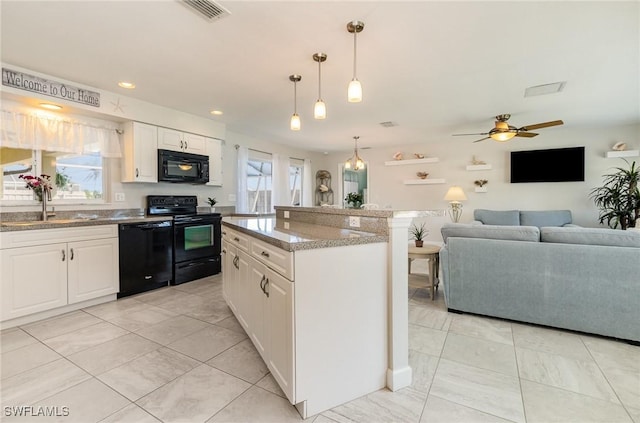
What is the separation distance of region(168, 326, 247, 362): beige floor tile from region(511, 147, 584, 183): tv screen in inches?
230

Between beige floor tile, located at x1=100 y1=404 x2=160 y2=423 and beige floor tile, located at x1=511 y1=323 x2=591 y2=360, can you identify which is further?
beige floor tile, located at x1=511 y1=323 x2=591 y2=360

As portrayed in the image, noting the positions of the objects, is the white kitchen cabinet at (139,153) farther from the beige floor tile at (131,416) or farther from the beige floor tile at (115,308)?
the beige floor tile at (131,416)

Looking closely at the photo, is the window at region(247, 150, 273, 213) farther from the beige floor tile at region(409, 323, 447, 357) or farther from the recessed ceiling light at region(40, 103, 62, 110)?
the beige floor tile at region(409, 323, 447, 357)

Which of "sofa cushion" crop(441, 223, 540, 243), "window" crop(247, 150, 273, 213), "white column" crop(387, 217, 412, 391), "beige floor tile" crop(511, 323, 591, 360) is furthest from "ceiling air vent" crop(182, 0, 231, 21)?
"window" crop(247, 150, 273, 213)

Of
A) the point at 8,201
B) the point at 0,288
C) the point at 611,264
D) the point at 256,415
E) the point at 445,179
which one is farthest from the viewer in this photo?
the point at 445,179

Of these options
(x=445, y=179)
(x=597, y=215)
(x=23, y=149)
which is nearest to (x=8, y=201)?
(x=23, y=149)

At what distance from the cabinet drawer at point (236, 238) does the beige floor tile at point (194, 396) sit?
0.86 metres

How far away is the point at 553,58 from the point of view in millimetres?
2613

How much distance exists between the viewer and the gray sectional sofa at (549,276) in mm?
2275

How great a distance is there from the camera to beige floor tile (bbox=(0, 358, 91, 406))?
5.53 feet

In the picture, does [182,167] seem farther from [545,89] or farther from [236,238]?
[545,89]

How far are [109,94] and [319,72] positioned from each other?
2474mm

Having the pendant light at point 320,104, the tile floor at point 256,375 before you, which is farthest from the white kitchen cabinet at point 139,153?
the pendant light at point 320,104

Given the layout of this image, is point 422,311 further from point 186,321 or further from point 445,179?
point 445,179
